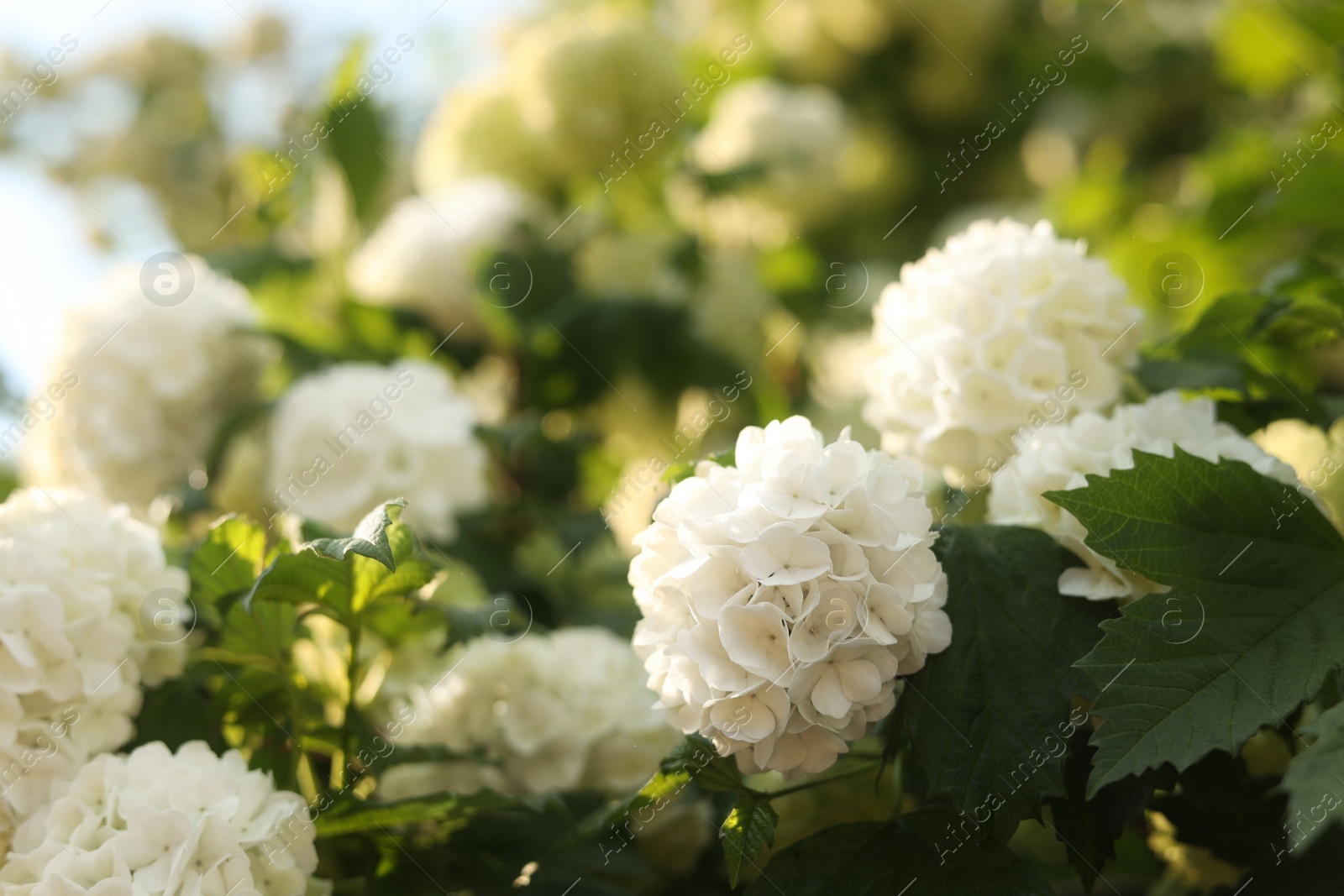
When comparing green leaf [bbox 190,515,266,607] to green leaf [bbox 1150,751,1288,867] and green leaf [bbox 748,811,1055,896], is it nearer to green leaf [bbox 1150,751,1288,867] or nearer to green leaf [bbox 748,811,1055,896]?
green leaf [bbox 748,811,1055,896]

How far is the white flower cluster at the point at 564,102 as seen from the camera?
4.13 ft

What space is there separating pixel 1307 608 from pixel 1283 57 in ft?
3.99

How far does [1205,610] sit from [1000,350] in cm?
22

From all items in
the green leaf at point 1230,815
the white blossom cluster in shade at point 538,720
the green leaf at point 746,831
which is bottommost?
the white blossom cluster in shade at point 538,720

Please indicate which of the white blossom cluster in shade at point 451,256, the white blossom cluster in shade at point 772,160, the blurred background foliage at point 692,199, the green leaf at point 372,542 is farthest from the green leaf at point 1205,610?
the white blossom cluster in shade at point 772,160

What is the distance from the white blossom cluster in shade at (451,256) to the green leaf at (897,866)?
0.80 meters

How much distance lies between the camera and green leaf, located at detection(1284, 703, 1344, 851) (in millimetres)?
421

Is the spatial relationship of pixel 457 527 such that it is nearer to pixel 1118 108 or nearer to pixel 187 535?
pixel 187 535

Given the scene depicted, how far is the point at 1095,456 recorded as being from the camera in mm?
640

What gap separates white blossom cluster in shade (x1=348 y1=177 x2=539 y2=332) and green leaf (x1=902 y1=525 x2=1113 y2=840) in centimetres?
78

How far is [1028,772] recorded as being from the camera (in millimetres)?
547

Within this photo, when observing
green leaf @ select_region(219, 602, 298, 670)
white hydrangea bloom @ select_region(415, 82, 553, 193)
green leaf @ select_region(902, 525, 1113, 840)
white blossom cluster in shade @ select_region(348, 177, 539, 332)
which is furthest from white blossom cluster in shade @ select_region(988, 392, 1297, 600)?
white hydrangea bloom @ select_region(415, 82, 553, 193)

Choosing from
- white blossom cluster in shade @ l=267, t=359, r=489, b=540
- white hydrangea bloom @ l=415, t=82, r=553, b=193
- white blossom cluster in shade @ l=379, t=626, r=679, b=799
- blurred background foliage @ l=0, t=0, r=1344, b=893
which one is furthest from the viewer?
white hydrangea bloom @ l=415, t=82, r=553, b=193

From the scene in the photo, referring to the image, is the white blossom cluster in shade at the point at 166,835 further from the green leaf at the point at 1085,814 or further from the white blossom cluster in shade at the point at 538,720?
the green leaf at the point at 1085,814
